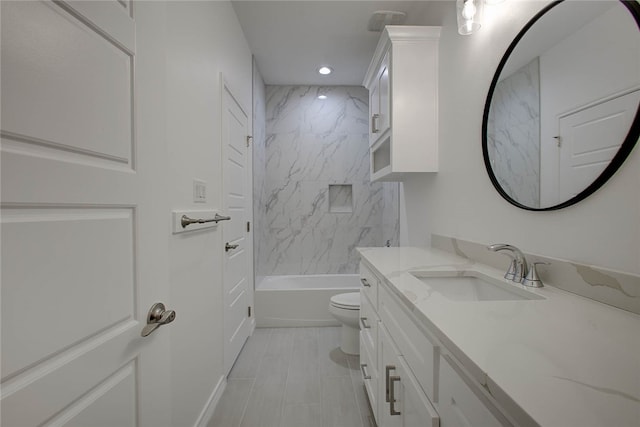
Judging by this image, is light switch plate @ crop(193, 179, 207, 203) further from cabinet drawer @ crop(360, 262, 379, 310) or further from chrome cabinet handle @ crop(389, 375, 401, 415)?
chrome cabinet handle @ crop(389, 375, 401, 415)

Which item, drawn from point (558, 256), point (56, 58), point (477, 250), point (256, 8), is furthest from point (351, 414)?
point (256, 8)

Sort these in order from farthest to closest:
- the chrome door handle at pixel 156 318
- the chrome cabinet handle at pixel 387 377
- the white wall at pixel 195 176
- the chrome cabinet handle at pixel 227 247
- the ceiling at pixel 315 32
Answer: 1. the ceiling at pixel 315 32
2. the chrome cabinet handle at pixel 227 247
3. the white wall at pixel 195 176
4. the chrome cabinet handle at pixel 387 377
5. the chrome door handle at pixel 156 318

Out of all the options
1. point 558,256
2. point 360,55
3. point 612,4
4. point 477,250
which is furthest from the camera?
point 360,55

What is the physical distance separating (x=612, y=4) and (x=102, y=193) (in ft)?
4.36

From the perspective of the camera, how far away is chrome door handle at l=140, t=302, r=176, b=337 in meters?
0.69

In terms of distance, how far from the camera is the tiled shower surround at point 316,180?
11.7ft

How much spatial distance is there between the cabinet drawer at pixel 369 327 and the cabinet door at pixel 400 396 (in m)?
0.13

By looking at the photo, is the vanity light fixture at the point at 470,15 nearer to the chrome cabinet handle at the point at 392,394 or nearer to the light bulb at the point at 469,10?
the light bulb at the point at 469,10

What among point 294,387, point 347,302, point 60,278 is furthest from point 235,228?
point 60,278

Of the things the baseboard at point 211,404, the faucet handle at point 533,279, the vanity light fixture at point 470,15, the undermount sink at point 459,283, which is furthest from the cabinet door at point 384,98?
the baseboard at point 211,404

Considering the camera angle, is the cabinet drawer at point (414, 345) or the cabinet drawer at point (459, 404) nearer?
the cabinet drawer at point (459, 404)

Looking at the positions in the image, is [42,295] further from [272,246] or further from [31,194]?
[272,246]

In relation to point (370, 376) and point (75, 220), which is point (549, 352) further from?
point (370, 376)

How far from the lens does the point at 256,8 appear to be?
2105 millimetres
